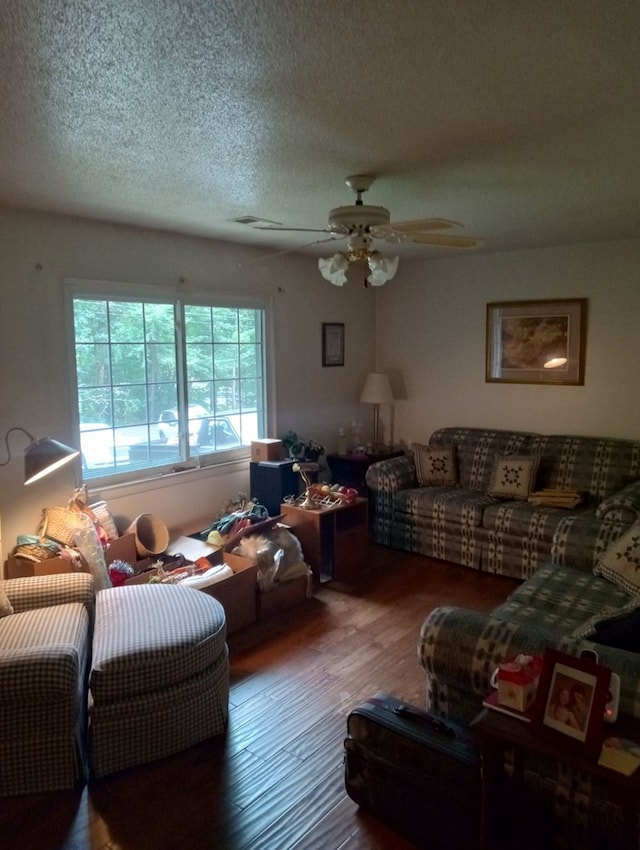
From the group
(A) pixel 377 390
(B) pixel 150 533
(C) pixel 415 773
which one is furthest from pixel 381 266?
(A) pixel 377 390

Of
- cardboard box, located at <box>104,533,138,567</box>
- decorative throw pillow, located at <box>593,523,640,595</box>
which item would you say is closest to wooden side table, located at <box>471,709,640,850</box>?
decorative throw pillow, located at <box>593,523,640,595</box>

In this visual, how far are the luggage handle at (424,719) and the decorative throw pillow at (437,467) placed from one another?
2849 millimetres

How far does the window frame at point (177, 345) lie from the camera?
11.4 feet

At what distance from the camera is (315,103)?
6.05ft

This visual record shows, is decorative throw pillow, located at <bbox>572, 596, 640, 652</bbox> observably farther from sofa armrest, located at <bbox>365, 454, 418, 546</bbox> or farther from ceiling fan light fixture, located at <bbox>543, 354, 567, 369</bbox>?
ceiling fan light fixture, located at <bbox>543, 354, 567, 369</bbox>

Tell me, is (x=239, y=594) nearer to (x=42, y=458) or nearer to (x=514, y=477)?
(x=42, y=458)

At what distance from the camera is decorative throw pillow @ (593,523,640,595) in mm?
2773

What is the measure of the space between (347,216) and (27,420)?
6.83 feet

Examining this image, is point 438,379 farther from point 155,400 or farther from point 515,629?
point 515,629

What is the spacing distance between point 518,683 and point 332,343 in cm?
389

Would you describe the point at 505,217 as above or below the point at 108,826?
above

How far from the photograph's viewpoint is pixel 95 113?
1914 millimetres

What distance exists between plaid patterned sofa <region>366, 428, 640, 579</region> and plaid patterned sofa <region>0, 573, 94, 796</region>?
8.94 feet

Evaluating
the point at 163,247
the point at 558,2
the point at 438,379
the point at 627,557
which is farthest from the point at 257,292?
the point at 558,2
